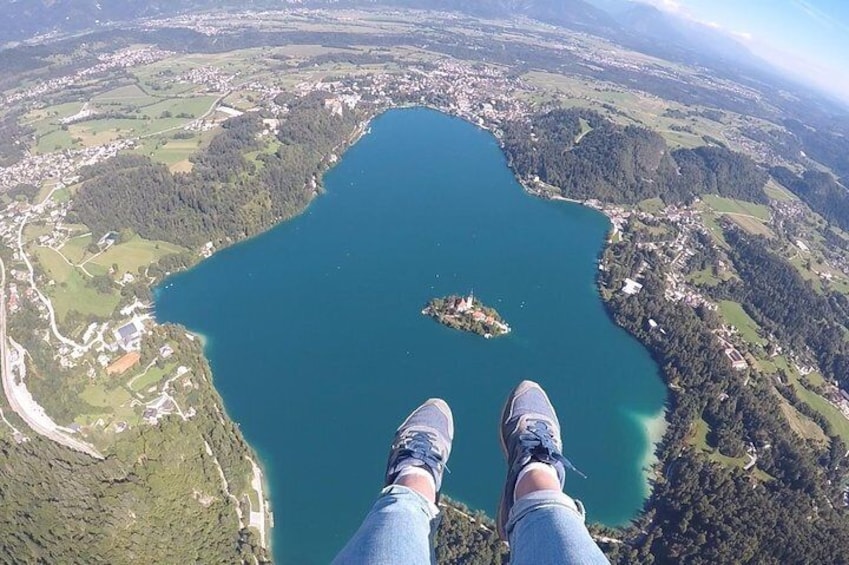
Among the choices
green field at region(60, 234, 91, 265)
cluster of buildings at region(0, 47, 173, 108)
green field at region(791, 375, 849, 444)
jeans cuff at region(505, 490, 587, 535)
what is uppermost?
jeans cuff at region(505, 490, 587, 535)

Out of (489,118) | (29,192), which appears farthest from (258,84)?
(29,192)

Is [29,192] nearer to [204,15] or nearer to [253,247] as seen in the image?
[253,247]

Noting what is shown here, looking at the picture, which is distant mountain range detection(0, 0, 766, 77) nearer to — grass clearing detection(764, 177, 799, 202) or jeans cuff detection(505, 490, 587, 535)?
grass clearing detection(764, 177, 799, 202)

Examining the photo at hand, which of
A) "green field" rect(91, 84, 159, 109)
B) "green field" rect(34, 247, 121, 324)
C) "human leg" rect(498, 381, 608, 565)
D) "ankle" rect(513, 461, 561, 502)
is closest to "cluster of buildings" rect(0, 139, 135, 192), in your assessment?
"green field" rect(34, 247, 121, 324)

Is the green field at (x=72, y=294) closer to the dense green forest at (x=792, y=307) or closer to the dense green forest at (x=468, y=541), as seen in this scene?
the dense green forest at (x=468, y=541)

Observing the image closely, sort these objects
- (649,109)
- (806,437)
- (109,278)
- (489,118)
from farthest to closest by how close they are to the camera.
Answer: (649,109)
(489,118)
(109,278)
(806,437)

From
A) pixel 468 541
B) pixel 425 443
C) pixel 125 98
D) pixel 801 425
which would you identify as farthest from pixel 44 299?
pixel 125 98

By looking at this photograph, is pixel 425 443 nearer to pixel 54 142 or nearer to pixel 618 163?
pixel 618 163
